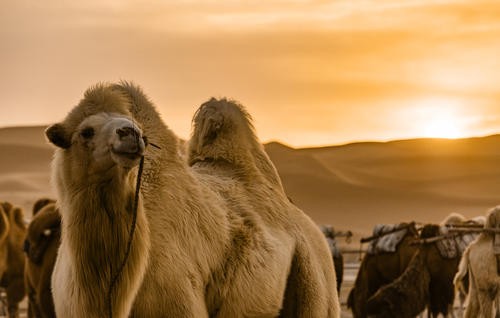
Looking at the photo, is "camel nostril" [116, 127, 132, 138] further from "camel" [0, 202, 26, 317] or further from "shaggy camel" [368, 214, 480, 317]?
"camel" [0, 202, 26, 317]

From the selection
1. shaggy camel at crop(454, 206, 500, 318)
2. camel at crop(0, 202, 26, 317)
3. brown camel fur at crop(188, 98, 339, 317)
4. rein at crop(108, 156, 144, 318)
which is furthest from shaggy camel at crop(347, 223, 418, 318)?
rein at crop(108, 156, 144, 318)

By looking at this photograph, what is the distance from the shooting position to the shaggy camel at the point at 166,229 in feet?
19.8

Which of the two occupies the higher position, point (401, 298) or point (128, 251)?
point (128, 251)

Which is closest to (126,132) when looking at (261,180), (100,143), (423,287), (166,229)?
(100,143)

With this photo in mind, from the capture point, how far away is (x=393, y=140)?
134m

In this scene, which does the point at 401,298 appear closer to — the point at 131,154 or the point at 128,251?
the point at 128,251

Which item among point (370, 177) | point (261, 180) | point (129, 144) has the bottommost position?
point (261, 180)

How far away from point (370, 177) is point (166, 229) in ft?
350

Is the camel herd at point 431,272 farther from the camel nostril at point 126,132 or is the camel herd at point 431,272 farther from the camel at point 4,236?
the camel nostril at point 126,132

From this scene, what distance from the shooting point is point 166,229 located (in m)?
6.61

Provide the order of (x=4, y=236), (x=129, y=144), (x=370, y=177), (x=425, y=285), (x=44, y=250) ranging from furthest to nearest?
(x=370, y=177)
(x=425, y=285)
(x=4, y=236)
(x=44, y=250)
(x=129, y=144)

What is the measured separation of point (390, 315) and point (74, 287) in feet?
35.6

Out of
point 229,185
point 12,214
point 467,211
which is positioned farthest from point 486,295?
point 467,211

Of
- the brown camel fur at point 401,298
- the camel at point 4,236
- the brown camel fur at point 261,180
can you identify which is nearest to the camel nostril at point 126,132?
the brown camel fur at point 261,180
